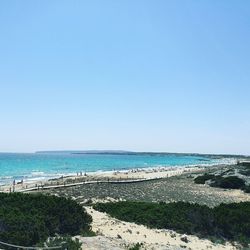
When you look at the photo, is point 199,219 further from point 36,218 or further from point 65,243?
point 65,243

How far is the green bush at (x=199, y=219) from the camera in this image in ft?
63.0

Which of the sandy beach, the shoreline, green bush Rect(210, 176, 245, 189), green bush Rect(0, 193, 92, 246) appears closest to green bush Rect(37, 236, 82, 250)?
the sandy beach

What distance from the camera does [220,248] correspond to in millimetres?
17094

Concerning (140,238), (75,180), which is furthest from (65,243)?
(75,180)

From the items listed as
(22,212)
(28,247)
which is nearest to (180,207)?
(22,212)

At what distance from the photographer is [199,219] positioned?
19.6m

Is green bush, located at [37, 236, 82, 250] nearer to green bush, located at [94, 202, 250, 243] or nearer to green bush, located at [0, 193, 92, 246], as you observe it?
green bush, located at [0, 193, 92, 246]

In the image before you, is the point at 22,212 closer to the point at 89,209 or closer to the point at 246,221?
the point at 89,209

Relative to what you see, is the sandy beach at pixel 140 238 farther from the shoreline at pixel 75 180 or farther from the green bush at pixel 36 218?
the shoreline at pixel 75 180

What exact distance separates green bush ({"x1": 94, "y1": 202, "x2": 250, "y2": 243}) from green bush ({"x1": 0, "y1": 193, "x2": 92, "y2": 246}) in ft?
12.1

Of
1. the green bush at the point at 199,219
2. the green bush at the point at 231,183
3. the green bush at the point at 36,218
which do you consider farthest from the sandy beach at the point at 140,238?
the green bush at the point at 231,183

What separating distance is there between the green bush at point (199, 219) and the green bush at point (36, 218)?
145 inches

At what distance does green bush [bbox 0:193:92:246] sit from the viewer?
14773mm

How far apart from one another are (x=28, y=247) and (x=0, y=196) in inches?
310
